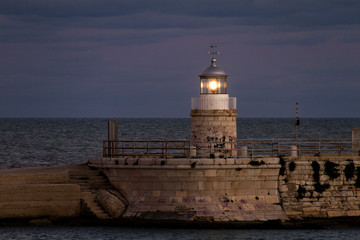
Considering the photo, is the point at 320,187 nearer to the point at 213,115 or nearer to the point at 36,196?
the point at 213,115

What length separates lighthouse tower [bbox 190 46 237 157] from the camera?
31.4 meters

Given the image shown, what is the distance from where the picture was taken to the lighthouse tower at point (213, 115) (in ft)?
103

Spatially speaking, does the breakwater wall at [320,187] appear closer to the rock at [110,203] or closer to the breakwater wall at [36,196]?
the rock at [110,203]

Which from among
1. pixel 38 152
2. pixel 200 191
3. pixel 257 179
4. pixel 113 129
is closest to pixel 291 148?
pixel 257 179

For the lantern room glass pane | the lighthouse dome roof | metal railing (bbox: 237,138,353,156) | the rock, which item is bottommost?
the rock

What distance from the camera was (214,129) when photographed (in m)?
31.5

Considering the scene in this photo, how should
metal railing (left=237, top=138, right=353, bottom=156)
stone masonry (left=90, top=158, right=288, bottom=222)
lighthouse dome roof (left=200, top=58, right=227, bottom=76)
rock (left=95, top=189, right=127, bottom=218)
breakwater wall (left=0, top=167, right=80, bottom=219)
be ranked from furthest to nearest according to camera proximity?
lighthouse dome roof (left=200, top=58, right=227, bottom=76) < metal railing (left=237, top=138, right=353, bottom=156) < rock (left=95, top=189, right=127, bottom=218) < stone masonry (left=90, top=158, right=288, bottom=222) < breakwater wall (left=0, top=167, right=80, bottom=219)

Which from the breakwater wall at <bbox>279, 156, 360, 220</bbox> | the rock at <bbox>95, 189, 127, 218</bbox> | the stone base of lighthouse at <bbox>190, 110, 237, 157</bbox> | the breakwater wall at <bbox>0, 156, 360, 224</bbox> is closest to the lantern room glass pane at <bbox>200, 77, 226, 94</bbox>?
the stone base of lighthouse at <bbox>190, 110, 237, 157</bbox>

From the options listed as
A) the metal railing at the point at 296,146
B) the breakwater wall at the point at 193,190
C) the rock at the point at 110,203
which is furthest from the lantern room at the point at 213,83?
the rock at the point at 110,203

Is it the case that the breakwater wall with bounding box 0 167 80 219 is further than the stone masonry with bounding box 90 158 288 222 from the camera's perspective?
No

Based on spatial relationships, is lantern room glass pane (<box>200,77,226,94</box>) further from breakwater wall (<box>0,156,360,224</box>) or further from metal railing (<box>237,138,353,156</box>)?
breakwater wall (<box>0,156,360,224</box>)

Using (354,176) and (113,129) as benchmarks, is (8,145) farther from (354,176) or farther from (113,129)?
(354,176)

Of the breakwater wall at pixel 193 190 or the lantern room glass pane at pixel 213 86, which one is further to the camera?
the lantern room glass pane at pixel 213 86

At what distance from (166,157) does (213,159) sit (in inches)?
70.9
